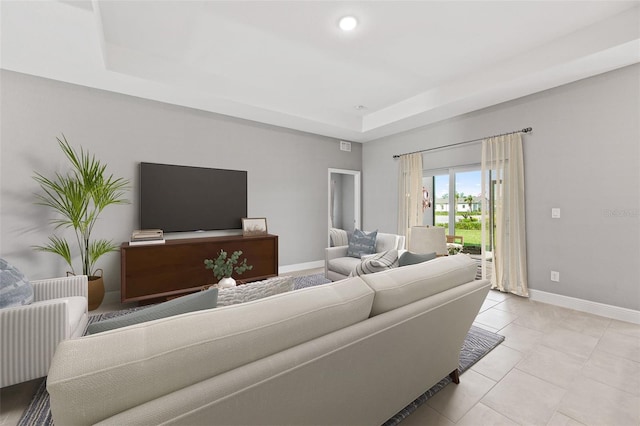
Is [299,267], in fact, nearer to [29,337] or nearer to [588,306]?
[29,337]

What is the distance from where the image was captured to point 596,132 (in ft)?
10.0

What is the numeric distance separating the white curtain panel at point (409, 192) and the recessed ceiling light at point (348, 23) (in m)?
2.73

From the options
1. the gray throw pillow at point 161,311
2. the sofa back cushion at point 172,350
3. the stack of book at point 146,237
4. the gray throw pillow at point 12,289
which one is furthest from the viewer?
the stack of book at point 146,237

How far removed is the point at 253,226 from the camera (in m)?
4.34

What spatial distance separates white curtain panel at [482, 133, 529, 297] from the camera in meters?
3.60

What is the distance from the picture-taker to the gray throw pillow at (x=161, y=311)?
0.89 m

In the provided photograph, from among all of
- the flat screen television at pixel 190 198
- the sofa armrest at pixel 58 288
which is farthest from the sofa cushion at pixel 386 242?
the sofa armrest at pixel 58 288

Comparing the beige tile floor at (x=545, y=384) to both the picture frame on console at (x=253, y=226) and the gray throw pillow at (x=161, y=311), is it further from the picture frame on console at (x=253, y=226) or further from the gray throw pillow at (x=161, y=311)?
the picture frame on console at (x=253, y=226)

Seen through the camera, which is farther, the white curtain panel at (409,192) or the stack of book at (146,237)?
the white curtain panel at (409,192)

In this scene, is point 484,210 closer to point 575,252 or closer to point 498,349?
point 575,252

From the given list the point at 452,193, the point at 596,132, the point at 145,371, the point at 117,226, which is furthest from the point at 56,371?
the point at 452,193

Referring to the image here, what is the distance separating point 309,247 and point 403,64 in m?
3.31

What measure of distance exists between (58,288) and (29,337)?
0.74 meters

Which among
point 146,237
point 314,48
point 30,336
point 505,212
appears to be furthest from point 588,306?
point 146,237
